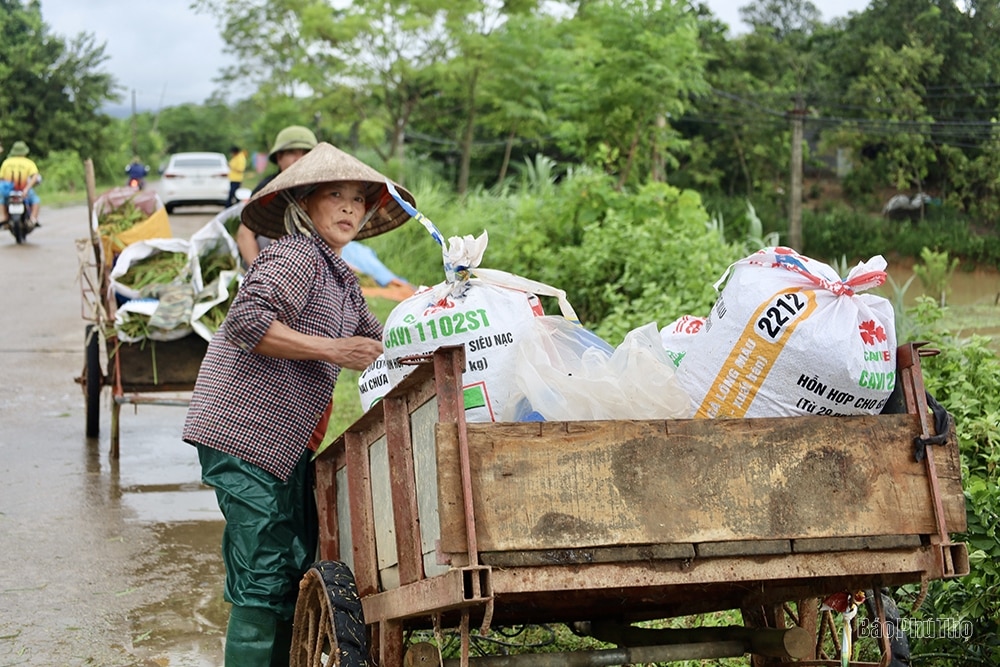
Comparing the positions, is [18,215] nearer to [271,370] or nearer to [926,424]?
[271,370]

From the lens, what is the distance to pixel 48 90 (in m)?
41.7

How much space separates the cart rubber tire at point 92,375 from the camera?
729cm

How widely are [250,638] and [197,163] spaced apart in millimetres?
23309

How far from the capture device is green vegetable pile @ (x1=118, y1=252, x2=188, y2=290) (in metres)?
7.10

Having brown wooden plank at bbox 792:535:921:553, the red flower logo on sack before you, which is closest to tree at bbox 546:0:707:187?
the red flower logo on sack

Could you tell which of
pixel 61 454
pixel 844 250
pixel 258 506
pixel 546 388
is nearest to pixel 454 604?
pixel 546 388

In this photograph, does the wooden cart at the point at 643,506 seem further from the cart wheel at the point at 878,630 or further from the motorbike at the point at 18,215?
the motorbike at the point at 18,215

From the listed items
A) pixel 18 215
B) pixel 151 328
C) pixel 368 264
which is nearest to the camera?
pixel 151 328

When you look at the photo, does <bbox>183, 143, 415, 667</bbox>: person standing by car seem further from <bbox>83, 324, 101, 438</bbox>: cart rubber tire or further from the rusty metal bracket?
<bbox>83, 324, 101, 438</bbox>: cart rubber tire

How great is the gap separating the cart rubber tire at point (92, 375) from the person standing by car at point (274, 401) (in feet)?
12.5

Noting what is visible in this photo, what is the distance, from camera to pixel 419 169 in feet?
75.8

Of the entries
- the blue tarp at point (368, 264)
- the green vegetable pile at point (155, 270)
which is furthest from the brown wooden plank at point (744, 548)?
the blue tarp at point (368, 264)

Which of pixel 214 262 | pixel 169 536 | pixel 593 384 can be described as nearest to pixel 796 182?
pixel 214 262

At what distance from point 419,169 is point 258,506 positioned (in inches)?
782
